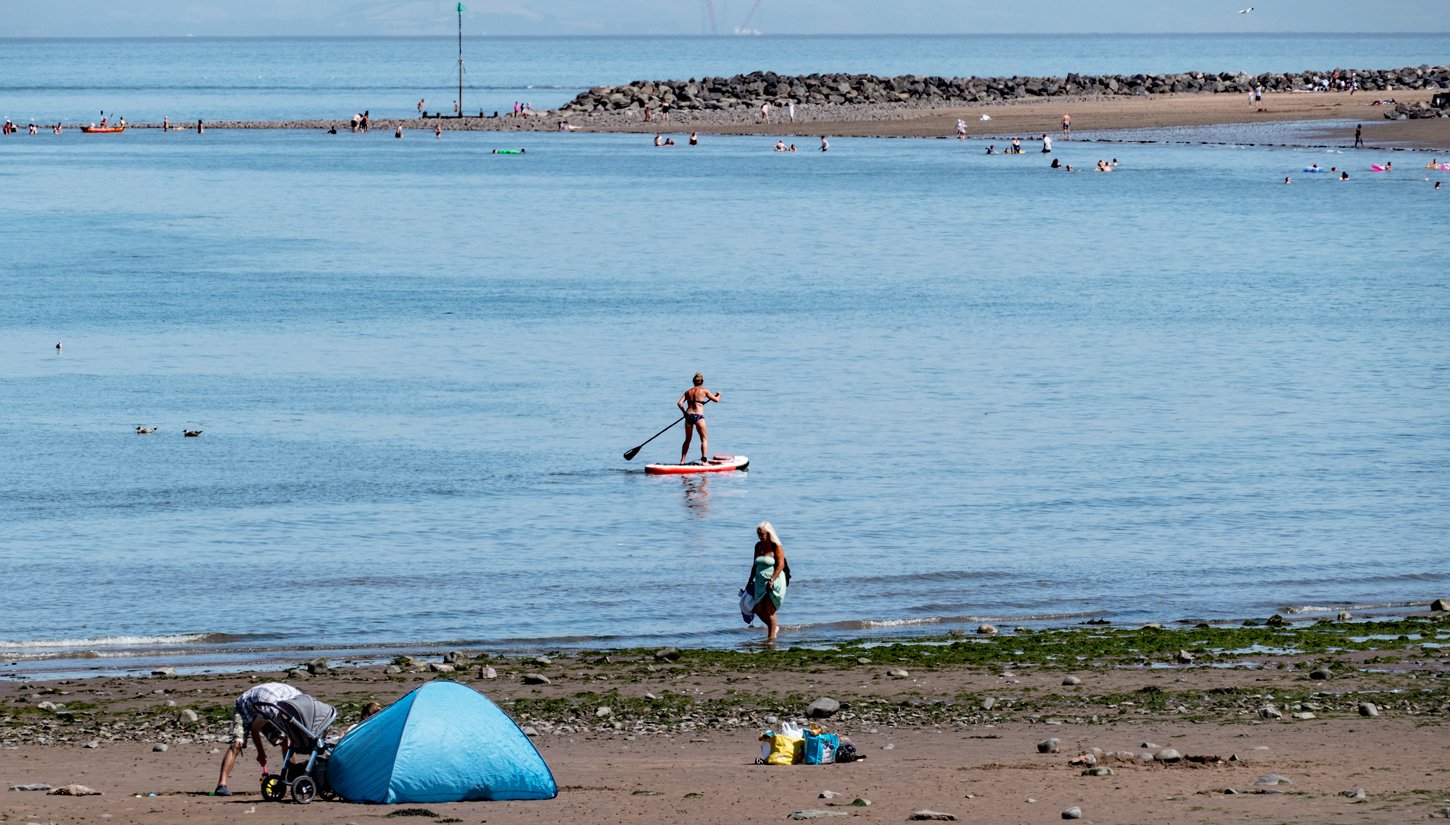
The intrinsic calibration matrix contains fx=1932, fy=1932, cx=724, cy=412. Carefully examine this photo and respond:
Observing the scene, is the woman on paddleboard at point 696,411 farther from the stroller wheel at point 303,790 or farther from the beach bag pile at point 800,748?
the stroller wheel at point 303,790

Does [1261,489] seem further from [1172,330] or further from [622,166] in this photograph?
[622,166]

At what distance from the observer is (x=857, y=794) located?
14.8 metres

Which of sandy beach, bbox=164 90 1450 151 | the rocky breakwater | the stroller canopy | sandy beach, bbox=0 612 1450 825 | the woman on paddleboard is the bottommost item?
sandy beach, bbox=0 612 1450 825

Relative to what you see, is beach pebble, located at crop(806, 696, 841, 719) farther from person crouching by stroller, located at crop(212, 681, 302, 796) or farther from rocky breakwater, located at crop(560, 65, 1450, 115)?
rocky breakwater, located at crop(560, 65, 1450, 115)

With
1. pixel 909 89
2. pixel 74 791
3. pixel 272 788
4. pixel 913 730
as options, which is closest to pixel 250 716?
pixel 272 788

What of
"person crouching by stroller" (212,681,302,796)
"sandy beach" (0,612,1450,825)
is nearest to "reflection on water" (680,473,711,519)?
"sandy beach" (0,612,1450,825)

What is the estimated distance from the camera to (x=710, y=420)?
3875cm

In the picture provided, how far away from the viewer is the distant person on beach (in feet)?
72.6

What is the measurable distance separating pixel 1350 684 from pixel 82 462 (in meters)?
23.4

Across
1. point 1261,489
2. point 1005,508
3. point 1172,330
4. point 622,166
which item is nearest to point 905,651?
point 1005,508

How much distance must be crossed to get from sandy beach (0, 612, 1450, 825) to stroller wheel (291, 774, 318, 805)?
144 millimetres

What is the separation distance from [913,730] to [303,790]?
5.55 metres

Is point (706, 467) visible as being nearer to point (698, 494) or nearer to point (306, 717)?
point (698, 494)

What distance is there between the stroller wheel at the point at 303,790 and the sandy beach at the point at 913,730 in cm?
14
